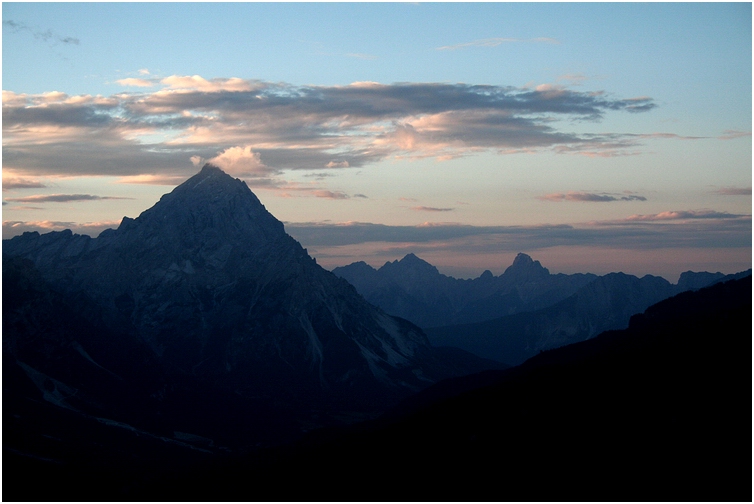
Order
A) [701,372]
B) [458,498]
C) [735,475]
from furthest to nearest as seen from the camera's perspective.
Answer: [701,372], [458,498], [735,475]

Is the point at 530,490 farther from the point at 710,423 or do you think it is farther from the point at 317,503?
the point at 317,503

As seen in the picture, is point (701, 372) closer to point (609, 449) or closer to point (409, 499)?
point (609, 449)

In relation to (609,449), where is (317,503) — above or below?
below

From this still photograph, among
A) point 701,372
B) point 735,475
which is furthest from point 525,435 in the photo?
point 735,475

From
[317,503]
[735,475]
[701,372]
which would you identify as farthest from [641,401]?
[317,503]

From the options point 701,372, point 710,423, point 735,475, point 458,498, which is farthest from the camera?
point 701,372

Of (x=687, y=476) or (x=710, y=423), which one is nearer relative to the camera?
(x=687, y=476)

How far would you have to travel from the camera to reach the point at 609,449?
17850 centimetres

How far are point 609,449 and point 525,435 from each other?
24718 mm

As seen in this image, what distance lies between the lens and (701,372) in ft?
644

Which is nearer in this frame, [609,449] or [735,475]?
[735,475]

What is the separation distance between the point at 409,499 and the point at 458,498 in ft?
36.5

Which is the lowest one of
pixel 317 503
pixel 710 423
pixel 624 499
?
pixel 317 503

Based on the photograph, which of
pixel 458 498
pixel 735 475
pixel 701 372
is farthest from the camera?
pixel 701 372
